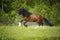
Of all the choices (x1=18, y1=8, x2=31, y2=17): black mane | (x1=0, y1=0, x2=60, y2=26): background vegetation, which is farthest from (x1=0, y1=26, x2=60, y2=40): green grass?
(x1=18, y1=8, x2=31, y2=17): black mane

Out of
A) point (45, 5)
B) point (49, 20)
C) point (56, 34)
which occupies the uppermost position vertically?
point (45, 5)

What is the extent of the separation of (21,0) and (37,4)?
0.98ft

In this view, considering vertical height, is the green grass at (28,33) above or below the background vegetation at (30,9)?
below

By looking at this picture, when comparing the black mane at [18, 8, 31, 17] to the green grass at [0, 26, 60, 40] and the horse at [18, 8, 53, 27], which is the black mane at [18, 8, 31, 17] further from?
the green grass at [0, 26, 60, 40]

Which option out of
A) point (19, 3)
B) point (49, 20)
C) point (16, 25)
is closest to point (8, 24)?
point (16, 25)

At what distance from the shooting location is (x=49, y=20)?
397 centimetres

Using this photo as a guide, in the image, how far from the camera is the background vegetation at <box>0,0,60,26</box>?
3.97 metres

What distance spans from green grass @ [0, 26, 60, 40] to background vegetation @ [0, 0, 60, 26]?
114 mm

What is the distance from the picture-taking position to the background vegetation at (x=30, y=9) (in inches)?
156

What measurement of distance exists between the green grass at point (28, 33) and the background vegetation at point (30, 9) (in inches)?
4.5

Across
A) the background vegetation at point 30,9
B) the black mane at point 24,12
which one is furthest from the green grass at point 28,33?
the black mane at point 24,12

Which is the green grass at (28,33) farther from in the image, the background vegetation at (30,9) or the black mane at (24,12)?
the black mane at (24,12)

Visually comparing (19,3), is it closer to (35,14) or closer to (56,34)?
(35,14)

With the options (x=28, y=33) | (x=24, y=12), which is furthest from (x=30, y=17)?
(x=28, y=33)
